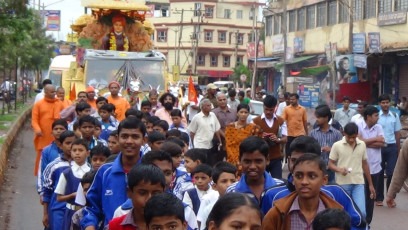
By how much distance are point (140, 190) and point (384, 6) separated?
3419cm

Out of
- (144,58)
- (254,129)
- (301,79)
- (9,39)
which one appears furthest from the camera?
(301,79)

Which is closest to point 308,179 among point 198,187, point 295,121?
point 198,187

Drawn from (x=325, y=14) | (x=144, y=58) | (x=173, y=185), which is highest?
(x=325, y=14)

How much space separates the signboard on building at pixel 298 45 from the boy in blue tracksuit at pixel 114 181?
43.1 m

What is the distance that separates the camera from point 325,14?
45.8 meters

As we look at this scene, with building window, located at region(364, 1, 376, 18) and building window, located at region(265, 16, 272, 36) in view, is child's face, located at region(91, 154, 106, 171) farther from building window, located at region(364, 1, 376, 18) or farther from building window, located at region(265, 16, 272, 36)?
building window, located at region(265, 16, 272, 36)

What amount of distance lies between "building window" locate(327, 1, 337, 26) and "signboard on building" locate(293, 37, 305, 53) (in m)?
3.99

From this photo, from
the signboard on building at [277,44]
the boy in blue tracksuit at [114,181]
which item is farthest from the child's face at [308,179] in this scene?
the signboard on building at [277,44]

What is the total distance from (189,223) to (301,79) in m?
33.4

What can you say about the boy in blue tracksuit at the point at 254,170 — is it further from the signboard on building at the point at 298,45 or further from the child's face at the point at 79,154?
the signboard on building at the point at 298,45

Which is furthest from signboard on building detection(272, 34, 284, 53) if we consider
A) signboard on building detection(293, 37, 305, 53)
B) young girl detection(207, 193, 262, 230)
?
young girl detection(207, 193, 262, 230)

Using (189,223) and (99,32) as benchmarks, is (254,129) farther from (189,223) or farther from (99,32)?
(99,32)

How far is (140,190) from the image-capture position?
5105 millimetres

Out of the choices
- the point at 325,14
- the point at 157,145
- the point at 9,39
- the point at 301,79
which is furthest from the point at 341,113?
the point at 325,14
